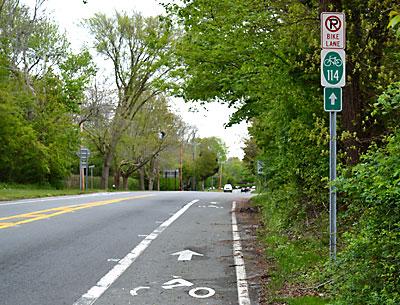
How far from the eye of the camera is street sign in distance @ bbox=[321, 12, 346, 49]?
6008 millimetres

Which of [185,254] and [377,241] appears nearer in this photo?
[377,241]

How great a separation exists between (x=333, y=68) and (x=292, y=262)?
3.01m

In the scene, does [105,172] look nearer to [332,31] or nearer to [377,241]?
[332,31]

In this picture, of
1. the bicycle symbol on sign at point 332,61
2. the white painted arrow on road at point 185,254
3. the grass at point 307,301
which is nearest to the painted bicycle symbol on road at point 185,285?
the grass at point 307,301

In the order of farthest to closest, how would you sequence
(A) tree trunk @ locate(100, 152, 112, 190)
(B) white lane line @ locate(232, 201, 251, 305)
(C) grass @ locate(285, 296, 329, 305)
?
1. (A) tree trunk @ locate(100, 152, 112, 190)
2. (B) white lane line @ locate(232, 201, 251, 305)
3. (C) grass @ locate(285, 296, 329, 305)

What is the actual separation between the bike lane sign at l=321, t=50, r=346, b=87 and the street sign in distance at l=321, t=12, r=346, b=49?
0.28 ft

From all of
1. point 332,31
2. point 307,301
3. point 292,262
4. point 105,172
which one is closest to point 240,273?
point 292,262

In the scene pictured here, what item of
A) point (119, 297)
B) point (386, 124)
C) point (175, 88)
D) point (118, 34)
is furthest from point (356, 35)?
point (118, 34)

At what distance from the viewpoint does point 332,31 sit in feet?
19.8

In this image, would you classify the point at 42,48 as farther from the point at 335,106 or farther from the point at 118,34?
the point at 335,106

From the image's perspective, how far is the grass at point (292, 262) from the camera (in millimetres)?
5941

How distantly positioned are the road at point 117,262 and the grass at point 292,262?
0.49 meters

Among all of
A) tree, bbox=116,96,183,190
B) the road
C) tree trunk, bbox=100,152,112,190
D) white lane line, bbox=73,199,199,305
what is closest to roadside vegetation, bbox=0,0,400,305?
the road

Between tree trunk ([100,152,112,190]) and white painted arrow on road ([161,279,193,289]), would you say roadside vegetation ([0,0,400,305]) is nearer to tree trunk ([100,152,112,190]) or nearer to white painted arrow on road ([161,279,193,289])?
white painted arrow on road ([161,279,193,289])
